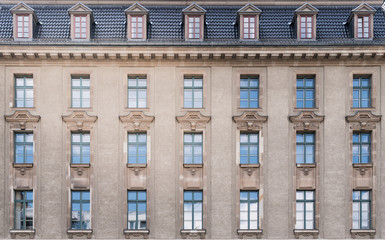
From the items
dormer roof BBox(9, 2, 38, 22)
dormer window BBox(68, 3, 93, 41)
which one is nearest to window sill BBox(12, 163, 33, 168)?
dormer window BBox(68, 3, 93, 41)

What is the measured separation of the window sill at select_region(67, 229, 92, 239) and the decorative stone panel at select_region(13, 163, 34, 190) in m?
3.09

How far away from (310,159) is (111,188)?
34.3 ft

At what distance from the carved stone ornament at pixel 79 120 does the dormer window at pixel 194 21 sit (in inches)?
259

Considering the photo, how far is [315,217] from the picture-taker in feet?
72.9

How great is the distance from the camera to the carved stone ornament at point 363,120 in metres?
22.3

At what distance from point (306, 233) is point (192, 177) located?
647 cm

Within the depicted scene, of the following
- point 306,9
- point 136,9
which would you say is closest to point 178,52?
point 136,9

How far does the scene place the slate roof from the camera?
73.7ft

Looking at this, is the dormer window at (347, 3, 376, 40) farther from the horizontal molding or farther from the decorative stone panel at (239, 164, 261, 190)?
the decorative stone panel at (239, 164, 261, 190)

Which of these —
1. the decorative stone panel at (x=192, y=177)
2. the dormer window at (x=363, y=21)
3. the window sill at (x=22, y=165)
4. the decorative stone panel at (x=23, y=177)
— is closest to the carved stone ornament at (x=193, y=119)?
the decorative stone panel at (x=192, y=177)

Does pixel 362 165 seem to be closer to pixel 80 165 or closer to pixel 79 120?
pixel 80 165

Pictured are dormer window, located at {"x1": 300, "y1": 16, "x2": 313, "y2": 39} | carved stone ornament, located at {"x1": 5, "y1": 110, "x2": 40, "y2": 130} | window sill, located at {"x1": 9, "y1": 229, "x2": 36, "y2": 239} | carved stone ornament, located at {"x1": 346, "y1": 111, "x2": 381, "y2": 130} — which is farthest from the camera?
dormer window, located at {"x1": 300, "y1": 16, "x2": 313, "y2": 39}

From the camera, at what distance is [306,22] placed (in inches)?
901

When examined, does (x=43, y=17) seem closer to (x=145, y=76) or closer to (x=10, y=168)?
(x=145, y=76)
